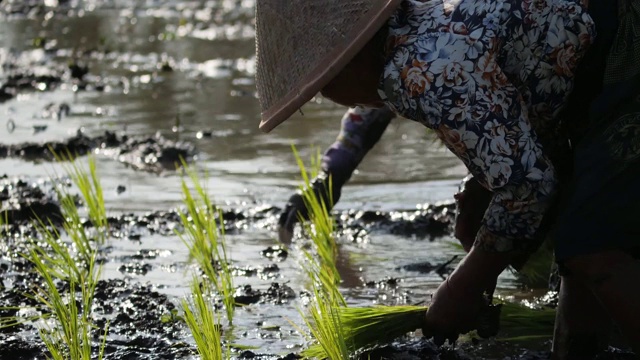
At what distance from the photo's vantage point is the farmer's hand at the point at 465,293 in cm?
269

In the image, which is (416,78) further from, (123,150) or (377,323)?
(123,150)

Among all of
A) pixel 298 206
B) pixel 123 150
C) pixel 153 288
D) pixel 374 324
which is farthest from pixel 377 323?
pixel 123 150

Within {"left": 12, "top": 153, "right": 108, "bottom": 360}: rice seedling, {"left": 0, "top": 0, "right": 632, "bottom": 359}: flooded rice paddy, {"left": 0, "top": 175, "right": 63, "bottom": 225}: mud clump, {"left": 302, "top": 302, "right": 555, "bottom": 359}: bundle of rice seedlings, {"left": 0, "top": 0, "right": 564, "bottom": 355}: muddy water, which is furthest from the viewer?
{"left": 0, "top": 175, "right": 63, "bottom": 225}: mud clump

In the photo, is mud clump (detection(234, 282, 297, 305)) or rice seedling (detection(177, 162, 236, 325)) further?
mud clump (detection(234, 282, 297, 305))

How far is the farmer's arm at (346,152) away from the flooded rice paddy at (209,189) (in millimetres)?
143

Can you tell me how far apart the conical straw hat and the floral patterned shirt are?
0.08 m

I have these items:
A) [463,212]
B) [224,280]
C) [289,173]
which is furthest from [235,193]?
[463,212]

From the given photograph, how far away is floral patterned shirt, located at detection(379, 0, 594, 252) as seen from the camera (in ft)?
8.22

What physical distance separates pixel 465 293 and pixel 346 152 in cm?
196

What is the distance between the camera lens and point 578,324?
2984mm

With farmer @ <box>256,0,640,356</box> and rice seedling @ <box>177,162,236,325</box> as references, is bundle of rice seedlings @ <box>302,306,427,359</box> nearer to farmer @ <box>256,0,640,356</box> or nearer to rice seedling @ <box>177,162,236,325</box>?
farmer @ <box>256,0,640,356</box>

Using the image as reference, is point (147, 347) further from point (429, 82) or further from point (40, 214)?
point (40, 214)

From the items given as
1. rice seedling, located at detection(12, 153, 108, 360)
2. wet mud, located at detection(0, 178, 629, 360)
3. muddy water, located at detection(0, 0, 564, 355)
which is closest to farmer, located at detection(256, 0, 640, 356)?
wet mud, located at detection(0, 178, 629, 360)

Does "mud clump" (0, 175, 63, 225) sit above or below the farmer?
above
